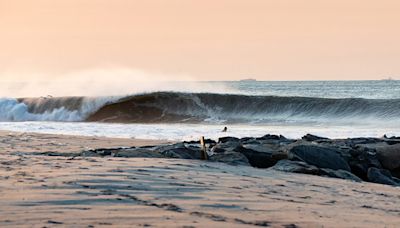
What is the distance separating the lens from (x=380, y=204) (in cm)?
507

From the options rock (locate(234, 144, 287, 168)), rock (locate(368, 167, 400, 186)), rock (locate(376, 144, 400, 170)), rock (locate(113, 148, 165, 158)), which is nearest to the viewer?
rock (locate(368, 167, 400, 186))

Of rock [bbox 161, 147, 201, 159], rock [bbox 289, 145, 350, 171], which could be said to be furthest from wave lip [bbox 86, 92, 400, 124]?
rock [bbox 161, 147, 201, 159]

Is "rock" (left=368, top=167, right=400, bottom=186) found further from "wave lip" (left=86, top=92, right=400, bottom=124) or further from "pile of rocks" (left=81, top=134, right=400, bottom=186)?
"wave lip" (left=86, top=92, right=400, bottom=124)

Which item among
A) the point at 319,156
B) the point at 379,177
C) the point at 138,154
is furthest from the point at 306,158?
the point at 138,154

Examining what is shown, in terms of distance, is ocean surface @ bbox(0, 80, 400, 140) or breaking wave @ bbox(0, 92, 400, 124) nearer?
ocean surface @ bbox(0, 80, 400, 140)

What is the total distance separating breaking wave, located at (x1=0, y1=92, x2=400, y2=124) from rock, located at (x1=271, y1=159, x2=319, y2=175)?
1644cm

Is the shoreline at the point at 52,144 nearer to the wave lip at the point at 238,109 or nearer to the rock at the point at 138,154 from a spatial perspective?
the rock at the point at 138,154

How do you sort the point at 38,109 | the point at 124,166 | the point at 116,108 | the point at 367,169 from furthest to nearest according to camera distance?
1. the point at 38,109
2. the point at 116,108
3. the point at 367,169
4. the point at 124,166

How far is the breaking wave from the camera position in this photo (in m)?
25.6

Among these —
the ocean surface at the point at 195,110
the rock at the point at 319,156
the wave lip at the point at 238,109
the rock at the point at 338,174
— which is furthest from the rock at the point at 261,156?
the wave lip at the point at 238,109

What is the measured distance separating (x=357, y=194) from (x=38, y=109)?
27062 millimetres

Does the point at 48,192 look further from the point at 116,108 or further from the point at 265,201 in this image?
the point at 116,108

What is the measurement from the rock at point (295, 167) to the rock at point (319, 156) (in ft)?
1.31

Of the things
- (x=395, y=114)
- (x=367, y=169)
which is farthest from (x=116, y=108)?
(x=367, y=169)
